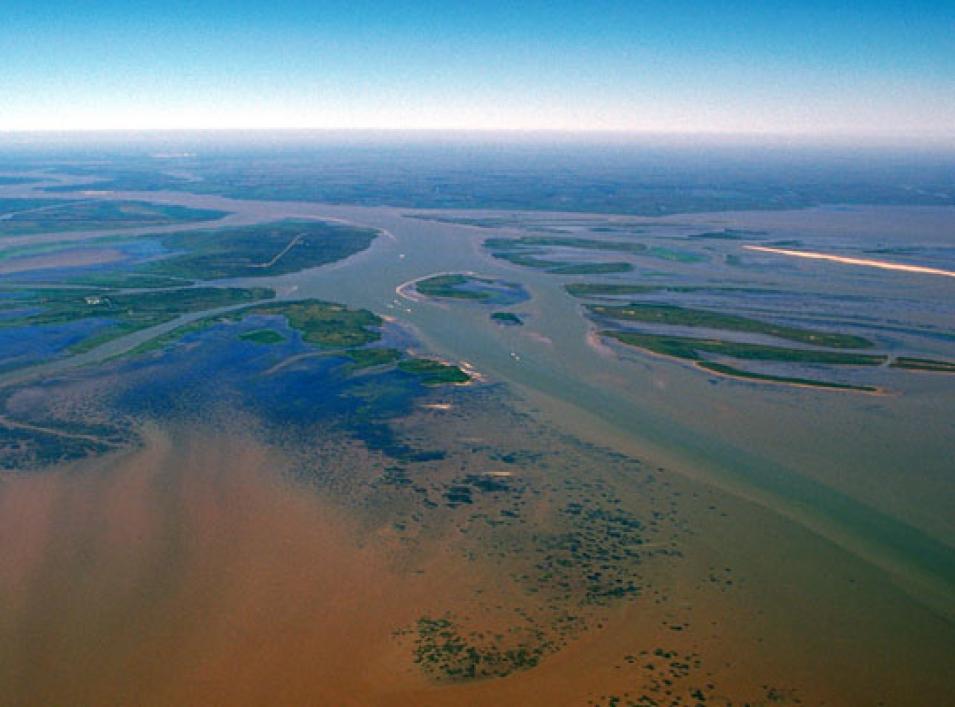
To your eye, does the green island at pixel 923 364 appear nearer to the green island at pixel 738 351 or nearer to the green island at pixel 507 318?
the green island at pixel 738 351

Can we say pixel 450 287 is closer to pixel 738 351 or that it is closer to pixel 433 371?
pixel 433 371

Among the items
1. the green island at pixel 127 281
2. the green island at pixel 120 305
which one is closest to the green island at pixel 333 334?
the green island at pixel 120 305

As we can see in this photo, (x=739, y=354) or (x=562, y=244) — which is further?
(x=562, y=244)

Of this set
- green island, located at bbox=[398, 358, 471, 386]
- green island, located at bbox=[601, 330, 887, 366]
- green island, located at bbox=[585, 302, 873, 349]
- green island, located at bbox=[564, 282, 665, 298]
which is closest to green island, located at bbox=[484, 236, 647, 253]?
green island, located at bbox=[564, 282, 665, 298]

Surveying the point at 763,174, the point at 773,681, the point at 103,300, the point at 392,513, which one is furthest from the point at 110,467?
the point at 763,174

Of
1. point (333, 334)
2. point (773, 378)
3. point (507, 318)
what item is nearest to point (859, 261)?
point (773, 378)

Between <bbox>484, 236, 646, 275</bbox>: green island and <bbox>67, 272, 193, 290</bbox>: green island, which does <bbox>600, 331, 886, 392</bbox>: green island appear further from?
<bbox>67, 272, 193, 290</bbox>: green island
